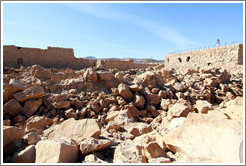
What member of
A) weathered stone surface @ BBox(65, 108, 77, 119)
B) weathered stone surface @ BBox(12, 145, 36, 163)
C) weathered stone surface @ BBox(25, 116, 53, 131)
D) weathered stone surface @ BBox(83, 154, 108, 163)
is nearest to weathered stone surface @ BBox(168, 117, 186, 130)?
weathered stone surface @ BBox(83, 154, 108, 163)

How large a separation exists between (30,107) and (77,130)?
305cm

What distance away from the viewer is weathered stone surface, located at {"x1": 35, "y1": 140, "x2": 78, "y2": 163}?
79.4 inches

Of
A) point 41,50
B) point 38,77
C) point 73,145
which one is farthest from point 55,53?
point 73,145

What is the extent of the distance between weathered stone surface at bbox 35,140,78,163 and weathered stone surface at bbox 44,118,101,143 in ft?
2.03

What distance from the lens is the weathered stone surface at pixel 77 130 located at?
2.88 metres

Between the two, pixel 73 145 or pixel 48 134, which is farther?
pixel 48 134

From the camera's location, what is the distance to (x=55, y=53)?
15.6m

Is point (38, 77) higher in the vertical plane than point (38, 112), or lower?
higher

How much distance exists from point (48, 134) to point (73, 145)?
125cm

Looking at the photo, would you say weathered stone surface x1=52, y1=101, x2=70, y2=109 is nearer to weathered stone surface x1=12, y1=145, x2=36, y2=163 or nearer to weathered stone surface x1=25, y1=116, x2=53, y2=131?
weathered stone surface x1=25, y1=116, x2=53, y2=131

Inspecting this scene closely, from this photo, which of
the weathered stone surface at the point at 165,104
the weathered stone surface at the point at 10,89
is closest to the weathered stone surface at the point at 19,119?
the weathered stone surface at the point at 10,89

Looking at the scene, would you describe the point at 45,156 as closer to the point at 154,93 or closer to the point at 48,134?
the point at 48,134

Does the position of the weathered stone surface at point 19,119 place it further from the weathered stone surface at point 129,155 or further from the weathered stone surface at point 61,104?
the weathered stone surface at point 129,155

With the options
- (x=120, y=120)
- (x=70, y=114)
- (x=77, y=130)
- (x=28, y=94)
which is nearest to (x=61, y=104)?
(x=70, y=114)
